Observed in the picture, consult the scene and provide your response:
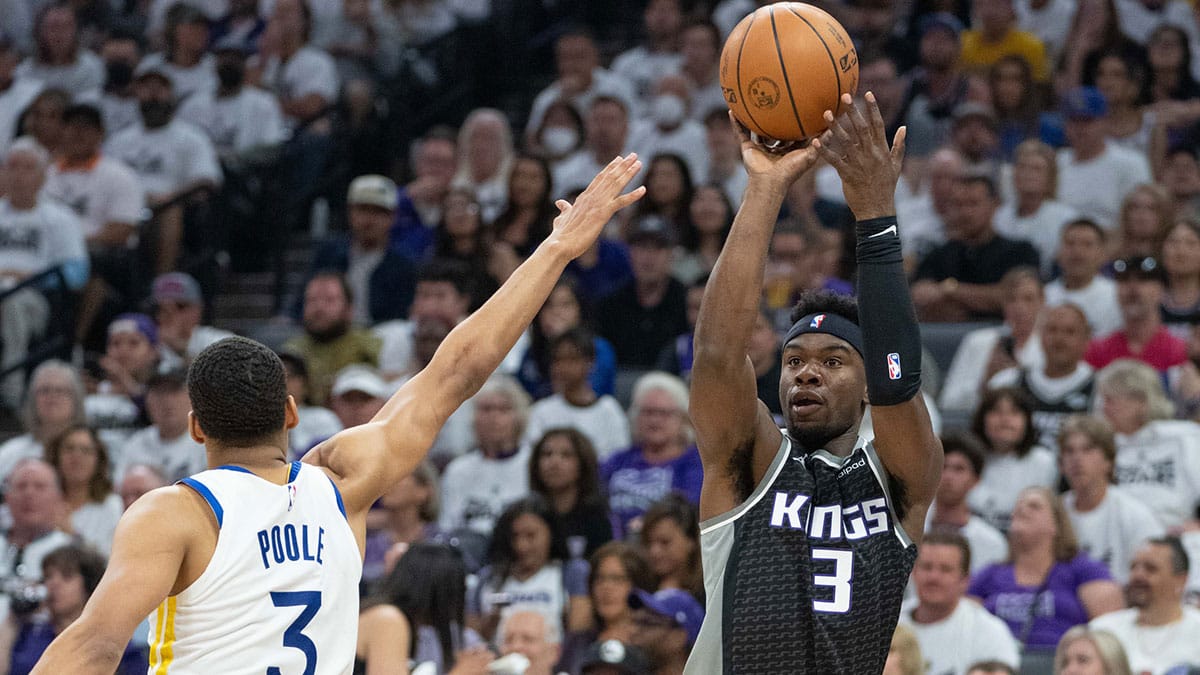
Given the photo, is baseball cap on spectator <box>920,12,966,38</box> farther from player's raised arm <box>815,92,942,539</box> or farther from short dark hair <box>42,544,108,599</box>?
player's raised arm <box>815,92,942,539</box>

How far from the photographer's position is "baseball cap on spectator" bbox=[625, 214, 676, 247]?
11.5m

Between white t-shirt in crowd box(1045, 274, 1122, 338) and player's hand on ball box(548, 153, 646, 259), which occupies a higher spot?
white t-shirt in crowd box(1045, 274, 1122, 338)

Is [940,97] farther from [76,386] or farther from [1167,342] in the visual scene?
Answer: [76,386]

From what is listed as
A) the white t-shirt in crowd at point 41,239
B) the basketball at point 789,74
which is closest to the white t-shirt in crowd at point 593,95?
the white t-shirt in crowd at point 41,239

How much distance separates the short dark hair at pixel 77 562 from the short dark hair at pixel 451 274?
2920 millimetres

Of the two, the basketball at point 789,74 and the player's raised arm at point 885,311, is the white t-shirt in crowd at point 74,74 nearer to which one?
the basketball at point 789,74

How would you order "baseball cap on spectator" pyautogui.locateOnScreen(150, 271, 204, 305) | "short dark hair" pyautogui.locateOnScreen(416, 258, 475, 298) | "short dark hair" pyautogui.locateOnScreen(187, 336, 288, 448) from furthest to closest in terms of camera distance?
"baseball cap on spectator" pyautogui.locateOnScreen(150, 271, 204, 305)
"short dark hair" pyautogui.locateOnScreen(416, 258, 475, 298)
"short dark hair" pyautogui.locateOnScreen(187, 336, 288, 448)

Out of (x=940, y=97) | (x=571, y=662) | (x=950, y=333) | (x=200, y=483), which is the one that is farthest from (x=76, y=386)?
(x=200, y=483)

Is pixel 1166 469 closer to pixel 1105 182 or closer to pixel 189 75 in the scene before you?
pixel 1105 182

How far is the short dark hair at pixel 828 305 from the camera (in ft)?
16.3

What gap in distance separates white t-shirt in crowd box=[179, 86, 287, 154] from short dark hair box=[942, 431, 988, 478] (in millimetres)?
7180

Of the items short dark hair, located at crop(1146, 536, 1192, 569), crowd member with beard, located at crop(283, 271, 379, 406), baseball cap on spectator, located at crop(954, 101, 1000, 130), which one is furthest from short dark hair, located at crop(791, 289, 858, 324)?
baseball cap on spectator, located at crop(954, 101, 1000, 130)

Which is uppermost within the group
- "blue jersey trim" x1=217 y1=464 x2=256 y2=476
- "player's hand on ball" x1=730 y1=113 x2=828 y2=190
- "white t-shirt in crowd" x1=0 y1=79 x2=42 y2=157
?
"white t-shirt in crowd" x1=0 y1=79 x2=42 y2=157

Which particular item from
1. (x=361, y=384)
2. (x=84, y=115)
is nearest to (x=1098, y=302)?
(x=361, y=384)
